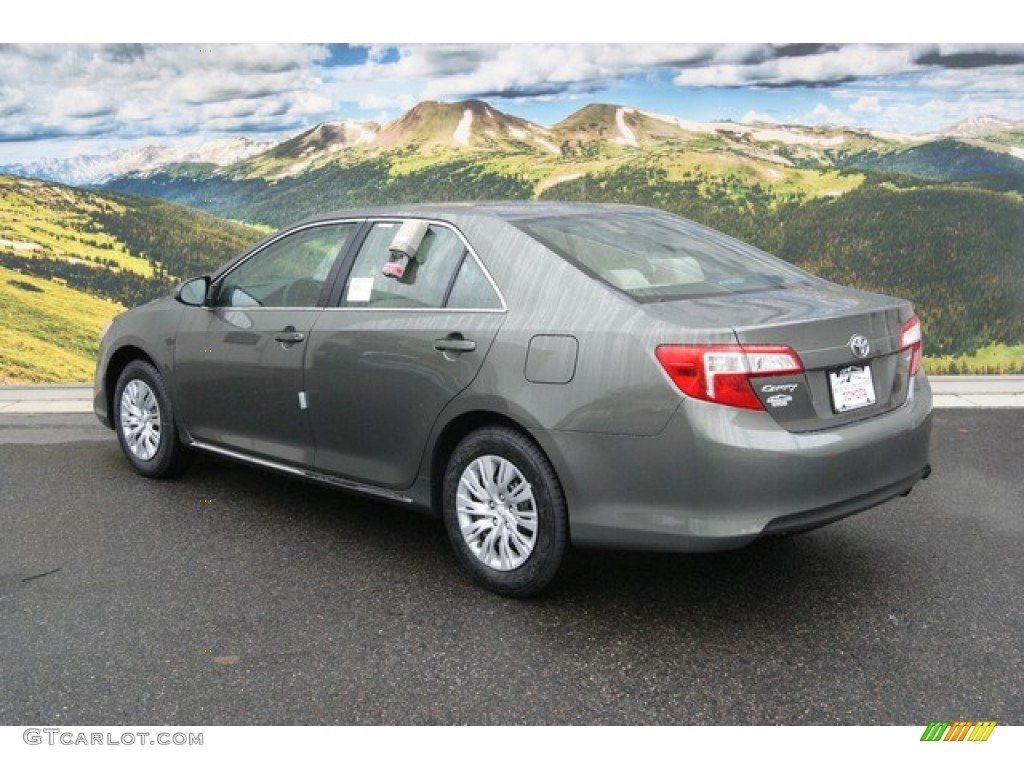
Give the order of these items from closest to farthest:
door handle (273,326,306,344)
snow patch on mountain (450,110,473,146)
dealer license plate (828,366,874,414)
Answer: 1. dealer license plate (828,366,874,414)
2. door handle (273,326,306,344)
3. snow patch on mountain (450,110,473,146)

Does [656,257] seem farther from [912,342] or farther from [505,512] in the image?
[505,512]

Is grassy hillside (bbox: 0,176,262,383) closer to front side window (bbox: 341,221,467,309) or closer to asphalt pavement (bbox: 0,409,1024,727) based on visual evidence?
asphalt pavement (bbox: 0,409,1024,727)

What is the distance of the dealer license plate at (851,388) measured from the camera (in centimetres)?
372

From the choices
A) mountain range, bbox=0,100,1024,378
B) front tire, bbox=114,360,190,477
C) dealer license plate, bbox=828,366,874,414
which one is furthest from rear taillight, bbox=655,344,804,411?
mountain range, bbox=0,100,1024,378

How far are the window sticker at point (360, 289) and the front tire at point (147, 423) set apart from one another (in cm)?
151

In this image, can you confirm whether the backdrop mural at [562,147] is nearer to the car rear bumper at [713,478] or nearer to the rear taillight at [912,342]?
the rear taillight at [912,342]

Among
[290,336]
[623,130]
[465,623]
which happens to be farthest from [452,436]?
[623,130]

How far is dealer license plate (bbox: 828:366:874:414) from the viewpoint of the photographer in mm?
3717

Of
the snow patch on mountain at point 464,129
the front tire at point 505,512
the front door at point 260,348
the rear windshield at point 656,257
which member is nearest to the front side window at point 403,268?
the front door at point 260,348

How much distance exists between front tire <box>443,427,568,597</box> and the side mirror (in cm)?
197

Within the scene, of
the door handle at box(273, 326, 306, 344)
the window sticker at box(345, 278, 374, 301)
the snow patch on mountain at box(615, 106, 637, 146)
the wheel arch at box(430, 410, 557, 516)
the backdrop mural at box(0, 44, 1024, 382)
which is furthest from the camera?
the snow patch on mountain at box(615, 106, 637, 146)

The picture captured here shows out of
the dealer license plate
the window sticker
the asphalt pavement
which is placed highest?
the window sticker

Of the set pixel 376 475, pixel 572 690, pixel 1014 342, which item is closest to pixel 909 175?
pixel 1014 342

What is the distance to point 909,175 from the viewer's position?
977 cm
